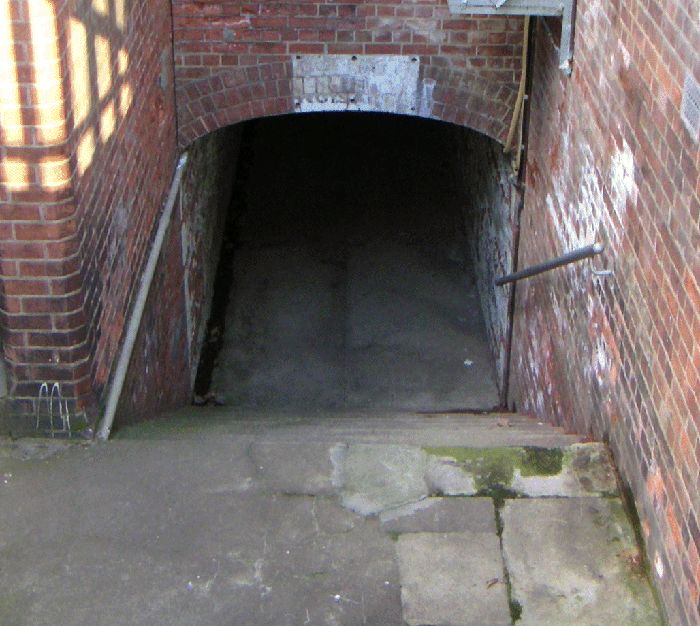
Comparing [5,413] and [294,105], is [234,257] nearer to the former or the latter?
[294,105]

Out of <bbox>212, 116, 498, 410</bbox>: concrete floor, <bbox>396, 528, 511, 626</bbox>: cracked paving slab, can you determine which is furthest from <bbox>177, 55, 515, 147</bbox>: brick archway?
<bbox>396, 528, 511, 626</bbox>: cracked paving slab

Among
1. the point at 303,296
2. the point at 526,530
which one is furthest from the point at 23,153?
the point at 303,296

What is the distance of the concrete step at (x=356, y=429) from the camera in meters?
5.01

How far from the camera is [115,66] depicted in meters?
5.29

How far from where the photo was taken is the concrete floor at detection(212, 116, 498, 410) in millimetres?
8273

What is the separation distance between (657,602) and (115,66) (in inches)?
141

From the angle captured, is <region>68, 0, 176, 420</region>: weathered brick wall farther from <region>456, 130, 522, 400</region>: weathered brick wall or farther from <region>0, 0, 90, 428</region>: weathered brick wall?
<region>456, 130, 522, 400</region>: weathered brick wall

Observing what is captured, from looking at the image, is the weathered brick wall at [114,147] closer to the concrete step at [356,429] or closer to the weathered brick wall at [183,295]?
the weathered brick wall at [183,295]

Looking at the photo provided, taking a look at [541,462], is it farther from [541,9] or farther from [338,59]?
[338,59]

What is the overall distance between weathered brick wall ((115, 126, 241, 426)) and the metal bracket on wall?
2.44 meters

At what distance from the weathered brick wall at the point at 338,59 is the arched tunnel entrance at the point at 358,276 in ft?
4.44

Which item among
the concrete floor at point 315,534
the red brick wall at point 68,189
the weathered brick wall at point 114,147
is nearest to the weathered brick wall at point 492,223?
the weathered brick wall at point 114,147

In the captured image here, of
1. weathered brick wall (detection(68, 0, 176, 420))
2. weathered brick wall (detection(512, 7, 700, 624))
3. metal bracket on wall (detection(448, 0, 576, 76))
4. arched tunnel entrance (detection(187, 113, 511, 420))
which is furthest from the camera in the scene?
arched tunnel entrance (detection(187, 113, 511, 420))

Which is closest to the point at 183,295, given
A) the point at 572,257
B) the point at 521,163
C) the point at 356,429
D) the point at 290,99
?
the point at 290,99
